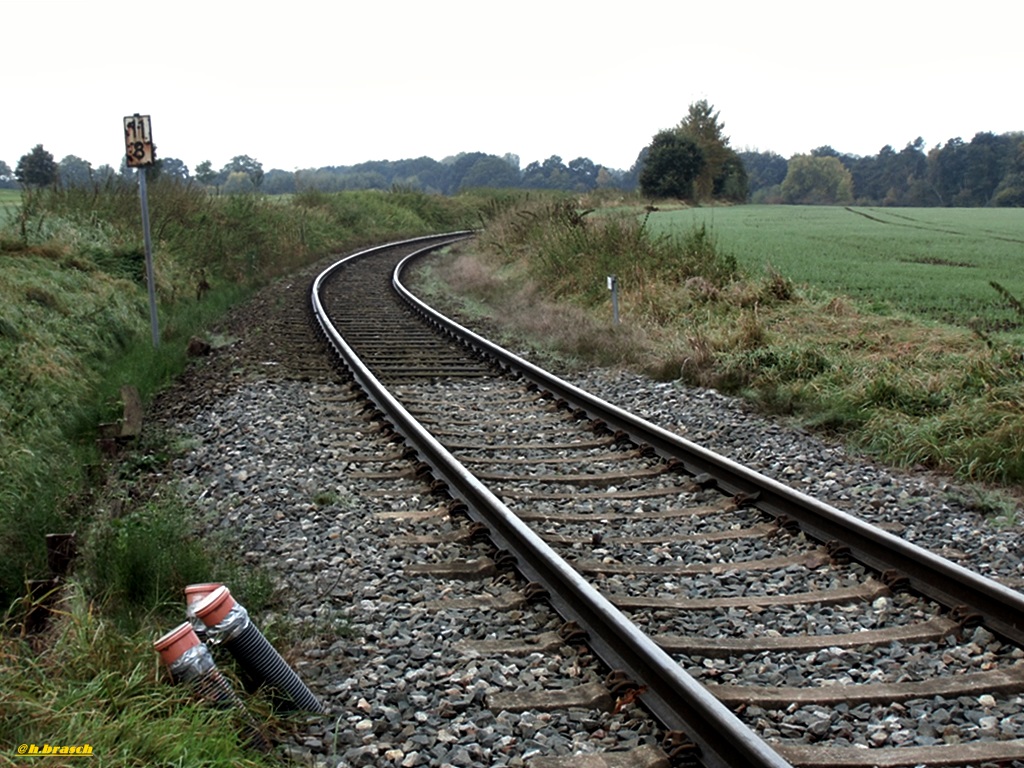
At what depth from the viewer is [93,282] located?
45.6 feet

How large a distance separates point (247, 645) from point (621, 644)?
4.76ft

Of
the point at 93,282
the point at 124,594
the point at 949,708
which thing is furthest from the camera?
the point at 93,282

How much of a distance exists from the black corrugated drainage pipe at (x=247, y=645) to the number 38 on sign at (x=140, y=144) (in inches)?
325

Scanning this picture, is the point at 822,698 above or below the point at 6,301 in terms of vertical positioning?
below

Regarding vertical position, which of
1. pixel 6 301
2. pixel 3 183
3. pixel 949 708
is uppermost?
pixel 3 183

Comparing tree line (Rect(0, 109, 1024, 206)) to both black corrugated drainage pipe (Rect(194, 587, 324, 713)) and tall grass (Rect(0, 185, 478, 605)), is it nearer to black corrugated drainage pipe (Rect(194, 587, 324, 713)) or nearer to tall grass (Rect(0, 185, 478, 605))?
tall grass (Rect(0, 185, 478, 605))

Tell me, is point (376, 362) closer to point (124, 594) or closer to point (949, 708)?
point (124, 594)

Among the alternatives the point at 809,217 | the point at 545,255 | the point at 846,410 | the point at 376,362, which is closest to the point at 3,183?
the point at 809,217

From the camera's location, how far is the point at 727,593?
4.77 meters

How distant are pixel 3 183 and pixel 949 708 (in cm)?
7502

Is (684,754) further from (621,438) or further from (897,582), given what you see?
(621,438)

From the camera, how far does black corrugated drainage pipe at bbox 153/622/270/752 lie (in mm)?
3279

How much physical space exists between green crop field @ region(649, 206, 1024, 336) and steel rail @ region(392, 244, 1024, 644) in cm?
517

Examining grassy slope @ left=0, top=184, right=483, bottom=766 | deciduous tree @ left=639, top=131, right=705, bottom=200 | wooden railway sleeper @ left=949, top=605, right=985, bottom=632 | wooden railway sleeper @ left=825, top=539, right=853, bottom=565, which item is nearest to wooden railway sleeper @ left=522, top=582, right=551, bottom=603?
grassy slope @ left=0, top=184, right=483, bottom=766
